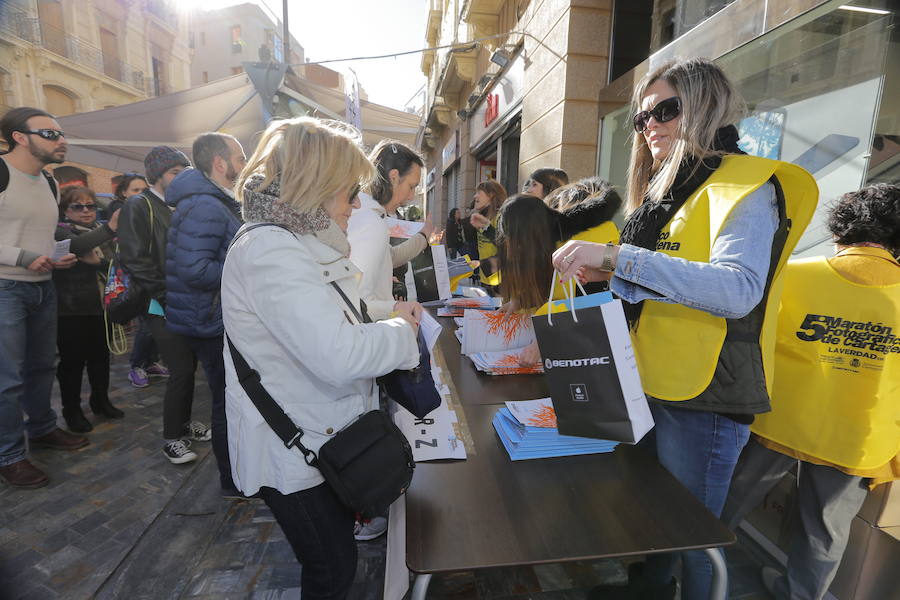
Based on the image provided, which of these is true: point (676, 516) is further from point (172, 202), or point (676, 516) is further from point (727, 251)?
point (172, 202)

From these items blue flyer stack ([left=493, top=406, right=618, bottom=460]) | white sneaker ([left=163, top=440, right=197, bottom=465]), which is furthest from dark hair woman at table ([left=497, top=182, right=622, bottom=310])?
white sneaker ([left=163, top=440, right=197, bottom=465])

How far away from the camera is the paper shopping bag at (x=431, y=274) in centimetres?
304

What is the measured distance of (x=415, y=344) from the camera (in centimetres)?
123

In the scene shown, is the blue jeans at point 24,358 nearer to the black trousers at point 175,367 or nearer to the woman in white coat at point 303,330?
the black trousers at point 175,367

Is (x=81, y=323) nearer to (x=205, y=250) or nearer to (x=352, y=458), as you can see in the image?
(x=205, y=250)

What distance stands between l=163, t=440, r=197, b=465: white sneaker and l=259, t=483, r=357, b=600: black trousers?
82.2 inches

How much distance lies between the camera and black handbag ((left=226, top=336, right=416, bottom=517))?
1109mm

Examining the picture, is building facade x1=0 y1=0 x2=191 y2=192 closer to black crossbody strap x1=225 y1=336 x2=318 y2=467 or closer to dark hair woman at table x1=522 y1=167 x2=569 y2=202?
dark hair woman at table x1=522 y1=167 x2=569 y2=202

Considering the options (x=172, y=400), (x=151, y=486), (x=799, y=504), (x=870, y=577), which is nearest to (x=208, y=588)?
(x=151, y=486)

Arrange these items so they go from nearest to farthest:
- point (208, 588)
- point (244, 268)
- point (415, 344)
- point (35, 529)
Answer: point (244, 268), point (415, 344), point (208, 588), point (35, 529)

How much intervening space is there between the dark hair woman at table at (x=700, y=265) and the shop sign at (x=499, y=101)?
4.87 metres

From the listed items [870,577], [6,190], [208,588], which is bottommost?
[208,588]

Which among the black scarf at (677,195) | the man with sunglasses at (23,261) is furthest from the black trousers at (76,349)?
the black scarf at (677,195)

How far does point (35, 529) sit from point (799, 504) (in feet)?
12.1
